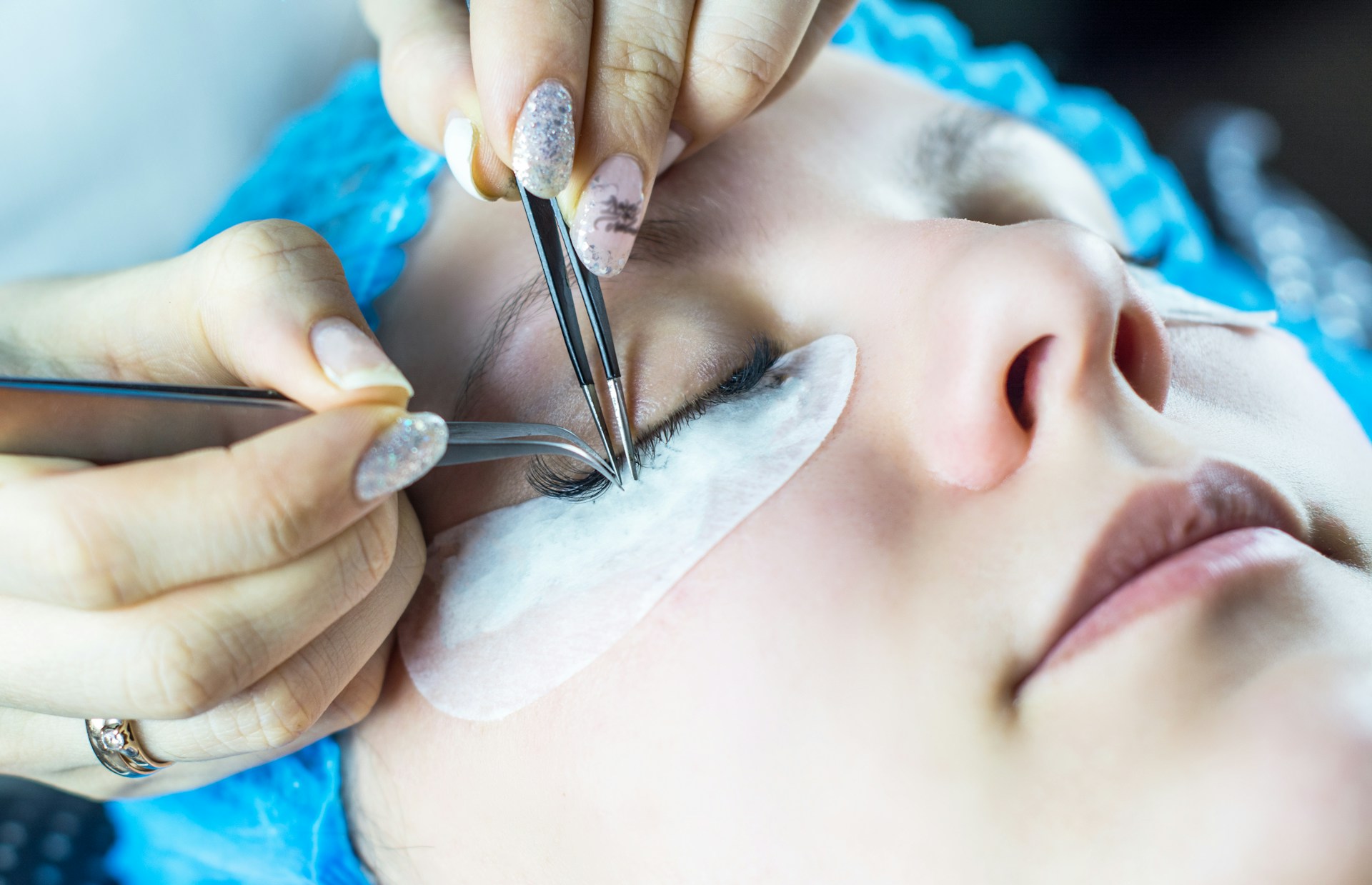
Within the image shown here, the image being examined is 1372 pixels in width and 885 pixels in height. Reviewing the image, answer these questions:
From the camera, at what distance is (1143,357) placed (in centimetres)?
64

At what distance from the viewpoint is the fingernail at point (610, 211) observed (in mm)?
623

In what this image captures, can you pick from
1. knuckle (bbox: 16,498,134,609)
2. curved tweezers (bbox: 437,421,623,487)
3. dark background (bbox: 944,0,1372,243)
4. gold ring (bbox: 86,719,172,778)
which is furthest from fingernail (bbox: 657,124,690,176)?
dark background (bbox: 944,0,1372,243)

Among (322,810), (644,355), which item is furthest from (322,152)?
(322,810)

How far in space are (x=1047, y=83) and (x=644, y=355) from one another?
124 centimetres

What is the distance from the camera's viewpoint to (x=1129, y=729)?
0.52 m

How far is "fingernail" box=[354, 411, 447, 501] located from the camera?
526mm

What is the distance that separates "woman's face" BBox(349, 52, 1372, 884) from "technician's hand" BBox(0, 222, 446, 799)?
0.45 feet

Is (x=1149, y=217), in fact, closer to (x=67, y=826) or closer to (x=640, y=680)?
(x=640, y=680)

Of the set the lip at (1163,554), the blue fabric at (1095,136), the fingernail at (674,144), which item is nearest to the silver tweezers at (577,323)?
the fingernail at (674,144)

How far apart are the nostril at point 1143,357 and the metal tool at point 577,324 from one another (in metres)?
0.36

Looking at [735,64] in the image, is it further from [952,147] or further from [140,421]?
[140,421]

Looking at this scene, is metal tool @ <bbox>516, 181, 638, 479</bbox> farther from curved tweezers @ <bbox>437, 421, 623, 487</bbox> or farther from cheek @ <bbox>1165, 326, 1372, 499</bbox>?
cheek @ <bbox>1165, 326, 1372, 499</bbox>

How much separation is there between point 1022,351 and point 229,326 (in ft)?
1.72

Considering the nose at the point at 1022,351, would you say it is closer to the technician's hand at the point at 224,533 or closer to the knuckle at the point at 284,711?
the technician's hand at the point at 224,533
